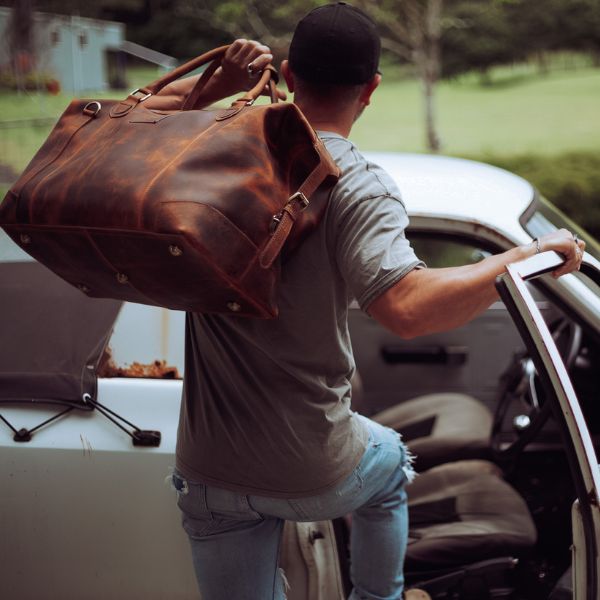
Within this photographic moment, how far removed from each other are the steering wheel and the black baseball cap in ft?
4.88

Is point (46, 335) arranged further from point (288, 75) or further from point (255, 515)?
point (288, 75)

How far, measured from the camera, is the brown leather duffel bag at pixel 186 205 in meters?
1.48

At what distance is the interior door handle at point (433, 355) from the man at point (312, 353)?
2.20 metres

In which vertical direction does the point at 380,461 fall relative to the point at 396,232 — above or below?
below

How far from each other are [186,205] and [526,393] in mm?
2171

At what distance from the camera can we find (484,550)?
9.50 feet

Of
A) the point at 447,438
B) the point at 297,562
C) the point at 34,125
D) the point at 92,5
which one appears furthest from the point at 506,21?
the point at 297,562

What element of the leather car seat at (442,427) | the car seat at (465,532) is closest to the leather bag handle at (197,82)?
the car seat at (465,532)

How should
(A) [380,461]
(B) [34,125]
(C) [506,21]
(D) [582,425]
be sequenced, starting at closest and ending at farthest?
1. (D) [582,425]
2. (A) [380,461]
3. (B) [34,125]
4. (C) [506,21]

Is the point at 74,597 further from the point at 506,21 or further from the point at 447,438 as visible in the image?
the point at 506,21

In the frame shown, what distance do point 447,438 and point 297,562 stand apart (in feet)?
4.27

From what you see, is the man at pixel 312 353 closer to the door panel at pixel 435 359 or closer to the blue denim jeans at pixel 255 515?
the blue denim jeans at pixel 255 515

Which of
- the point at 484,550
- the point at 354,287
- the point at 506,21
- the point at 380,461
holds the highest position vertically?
the point at 506,21

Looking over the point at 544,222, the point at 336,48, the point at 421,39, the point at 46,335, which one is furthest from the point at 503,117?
the point at 336,48
